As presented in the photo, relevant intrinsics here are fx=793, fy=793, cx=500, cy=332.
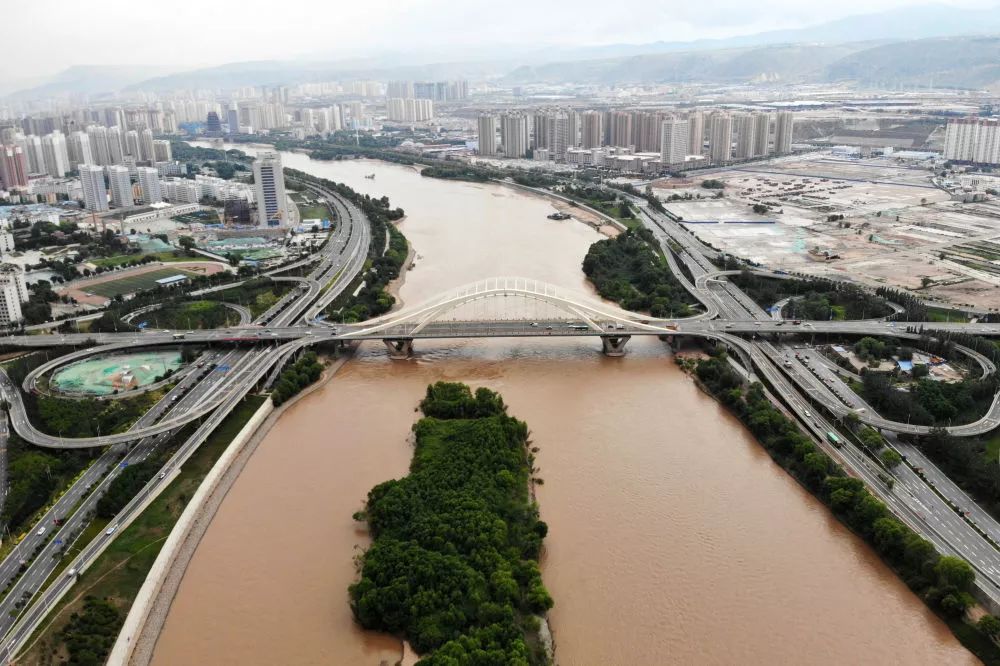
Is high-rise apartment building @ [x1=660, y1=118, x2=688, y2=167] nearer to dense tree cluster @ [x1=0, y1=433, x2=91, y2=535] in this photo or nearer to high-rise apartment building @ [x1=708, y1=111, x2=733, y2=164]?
high-rise apartment building @ [x1=708, y1=111, x2=733, y2=164]

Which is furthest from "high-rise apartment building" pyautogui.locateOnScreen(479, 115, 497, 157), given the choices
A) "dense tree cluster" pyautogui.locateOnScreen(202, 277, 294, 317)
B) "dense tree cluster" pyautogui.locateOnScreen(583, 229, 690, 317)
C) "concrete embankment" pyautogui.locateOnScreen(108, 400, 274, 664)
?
"concrete embankment" pyautogui.locateOnScreen(108, 400, 274, 664)

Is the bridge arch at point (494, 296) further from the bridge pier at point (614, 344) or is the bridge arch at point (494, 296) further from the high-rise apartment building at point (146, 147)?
the high-rise apartment building at point (146, 147)

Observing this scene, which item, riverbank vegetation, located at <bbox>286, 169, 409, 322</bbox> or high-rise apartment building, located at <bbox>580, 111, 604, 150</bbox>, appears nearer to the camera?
riverbank vegetation, located at <bbox>286, 169, 409, 322</bbox>

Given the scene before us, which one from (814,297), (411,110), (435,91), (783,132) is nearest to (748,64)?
(435,91)

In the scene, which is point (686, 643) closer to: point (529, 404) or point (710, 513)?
point (710, 513)

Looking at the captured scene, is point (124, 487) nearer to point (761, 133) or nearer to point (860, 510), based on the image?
point (860, 510)

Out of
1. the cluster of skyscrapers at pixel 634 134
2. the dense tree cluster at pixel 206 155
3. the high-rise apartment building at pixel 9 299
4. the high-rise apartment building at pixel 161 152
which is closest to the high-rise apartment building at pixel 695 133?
Result: the cluster of skyscrapers at pixel 634 134
